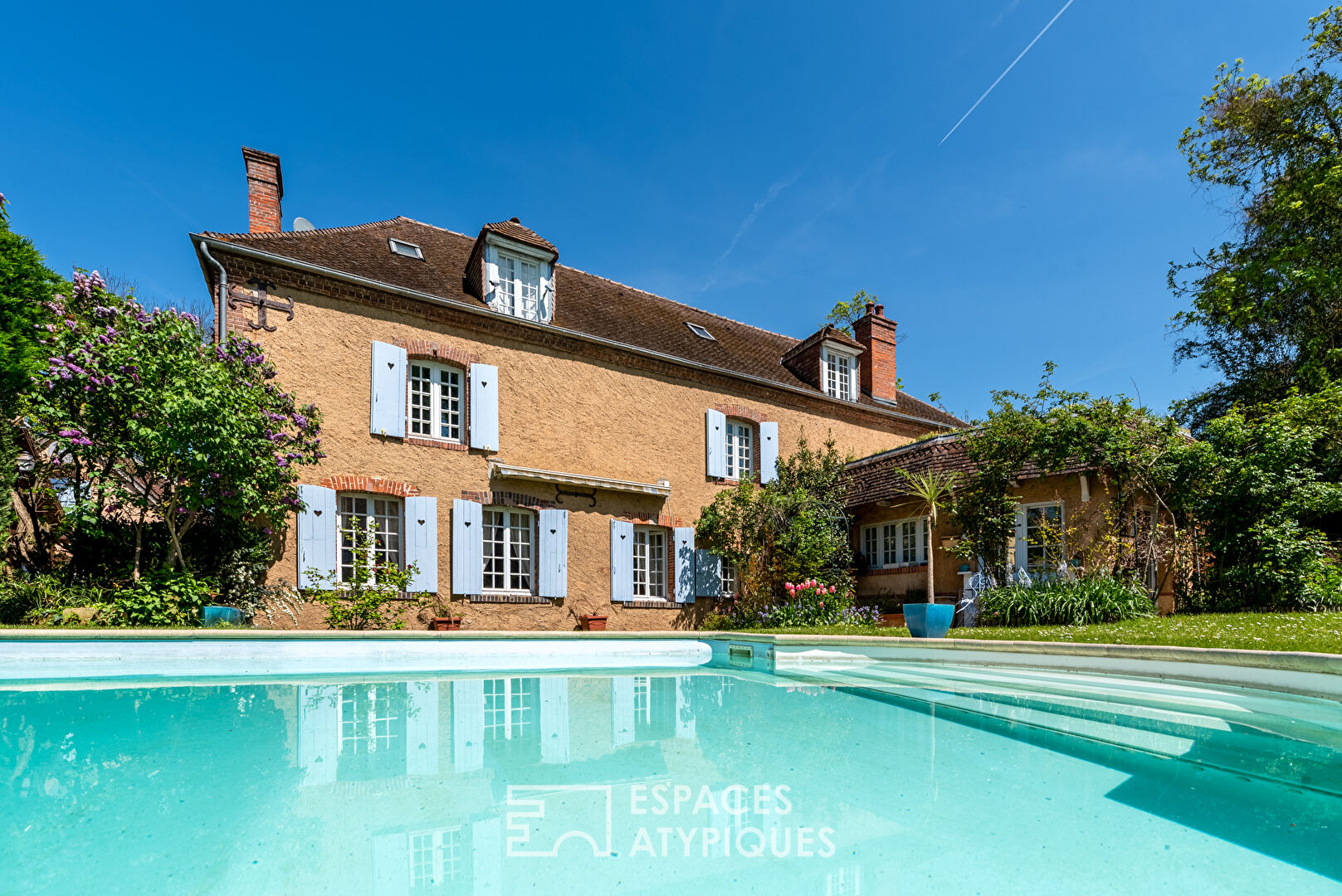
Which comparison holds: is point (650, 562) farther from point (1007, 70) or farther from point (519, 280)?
point (1007, 70)

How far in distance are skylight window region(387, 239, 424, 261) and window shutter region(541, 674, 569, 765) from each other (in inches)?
358

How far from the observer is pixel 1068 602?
31.0ft

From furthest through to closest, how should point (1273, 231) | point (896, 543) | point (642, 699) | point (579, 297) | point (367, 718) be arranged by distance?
point (1273, 231)
point (579, 297)
point (896, 543)
point (642, 699)
point (367, 718)

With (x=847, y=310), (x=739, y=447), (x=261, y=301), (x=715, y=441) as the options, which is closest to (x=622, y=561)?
(x=715, y=441)

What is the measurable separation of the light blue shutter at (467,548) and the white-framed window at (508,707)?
4.36 meters

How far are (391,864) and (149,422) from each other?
828 cm

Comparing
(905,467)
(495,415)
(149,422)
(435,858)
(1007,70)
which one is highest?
(1007,70)

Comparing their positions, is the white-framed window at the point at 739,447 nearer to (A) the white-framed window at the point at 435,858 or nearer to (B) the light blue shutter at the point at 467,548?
(B) the light blue shutter at the point at 467,548

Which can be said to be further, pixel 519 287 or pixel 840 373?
pixel 840 373

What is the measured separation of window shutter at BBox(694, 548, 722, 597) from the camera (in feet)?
42.6

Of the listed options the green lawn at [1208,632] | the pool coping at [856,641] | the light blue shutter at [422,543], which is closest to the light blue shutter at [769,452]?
the green lawn at [1208,632]

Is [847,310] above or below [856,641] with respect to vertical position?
above

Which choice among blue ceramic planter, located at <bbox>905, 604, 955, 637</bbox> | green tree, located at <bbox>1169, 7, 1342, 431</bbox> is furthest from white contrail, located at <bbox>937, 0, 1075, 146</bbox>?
blue ceramic planter, located at <bbox>905, 604, 955, 637</bbox>

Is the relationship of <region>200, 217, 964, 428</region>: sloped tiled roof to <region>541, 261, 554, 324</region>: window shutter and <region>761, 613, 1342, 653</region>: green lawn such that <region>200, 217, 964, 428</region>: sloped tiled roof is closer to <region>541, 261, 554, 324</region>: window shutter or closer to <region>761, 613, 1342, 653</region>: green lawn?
→ <region>541, 261, 554, 324</region>: window shutter
